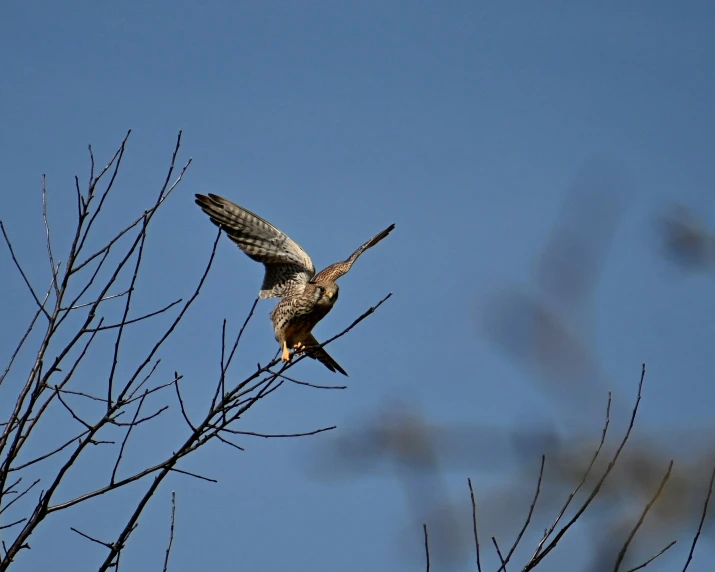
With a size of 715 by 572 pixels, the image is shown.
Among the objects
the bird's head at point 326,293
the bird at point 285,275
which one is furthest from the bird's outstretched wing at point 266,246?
the bird's head at point 326,293

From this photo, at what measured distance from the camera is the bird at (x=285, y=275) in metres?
6.68

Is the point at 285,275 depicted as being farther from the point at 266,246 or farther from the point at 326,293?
the point at 326,293

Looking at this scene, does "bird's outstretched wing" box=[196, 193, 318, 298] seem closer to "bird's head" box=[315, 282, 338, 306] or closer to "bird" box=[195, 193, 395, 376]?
"bird" box=[195, 193, 395, 376]

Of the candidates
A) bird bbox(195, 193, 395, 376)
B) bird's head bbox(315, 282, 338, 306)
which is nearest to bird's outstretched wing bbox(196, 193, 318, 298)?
bird bbox(195, 193, 395, 376)

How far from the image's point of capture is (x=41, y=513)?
3012 millimetres

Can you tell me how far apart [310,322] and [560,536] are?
4.14 m

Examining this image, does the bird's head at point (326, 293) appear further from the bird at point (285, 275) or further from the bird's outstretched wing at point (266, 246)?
the bird's outstretched wing at point (266, 246)

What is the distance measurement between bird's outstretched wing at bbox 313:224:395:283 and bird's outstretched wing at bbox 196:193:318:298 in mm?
109

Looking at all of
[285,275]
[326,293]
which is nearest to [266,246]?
[285,275]

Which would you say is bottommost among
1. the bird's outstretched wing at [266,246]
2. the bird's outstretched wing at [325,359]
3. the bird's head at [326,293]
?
the bird's outstretched wing at [325,359]

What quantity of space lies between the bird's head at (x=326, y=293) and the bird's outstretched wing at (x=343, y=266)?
0.33ft

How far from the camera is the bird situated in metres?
6.68

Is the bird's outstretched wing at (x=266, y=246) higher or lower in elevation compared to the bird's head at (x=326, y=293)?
higher

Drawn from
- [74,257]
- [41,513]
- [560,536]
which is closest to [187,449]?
[41,513]
